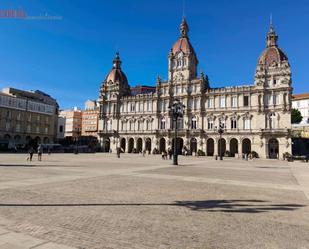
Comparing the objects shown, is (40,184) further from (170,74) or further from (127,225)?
(170,74)

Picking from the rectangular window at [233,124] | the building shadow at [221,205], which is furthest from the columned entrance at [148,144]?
the building shadow at [221,205]

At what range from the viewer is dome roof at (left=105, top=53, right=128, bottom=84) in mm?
79000

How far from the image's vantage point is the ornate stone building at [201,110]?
180 feet

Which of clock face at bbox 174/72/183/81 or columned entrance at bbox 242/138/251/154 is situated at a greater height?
clock face at bbox 174/72/183/81

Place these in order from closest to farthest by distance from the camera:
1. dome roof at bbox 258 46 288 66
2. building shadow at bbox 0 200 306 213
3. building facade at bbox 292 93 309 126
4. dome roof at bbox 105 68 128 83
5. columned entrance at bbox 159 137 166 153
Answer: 1. building shadow at bbox 0 200 306 213
2. dome roof at bbox 258 46 288 66
3. columned entrance at bbox 159 137 166 153
4. dome roof at bbox 105 68 128 83
5. building facade at bbox 292 93 309 126

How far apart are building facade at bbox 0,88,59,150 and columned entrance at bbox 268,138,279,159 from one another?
212ft

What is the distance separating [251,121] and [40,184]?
52.7 metres

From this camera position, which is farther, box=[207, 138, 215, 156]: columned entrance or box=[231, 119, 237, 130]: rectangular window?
box=[207, 138, 215, 156]: columned entrance

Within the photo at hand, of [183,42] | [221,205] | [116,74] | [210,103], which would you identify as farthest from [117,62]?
[221,205]

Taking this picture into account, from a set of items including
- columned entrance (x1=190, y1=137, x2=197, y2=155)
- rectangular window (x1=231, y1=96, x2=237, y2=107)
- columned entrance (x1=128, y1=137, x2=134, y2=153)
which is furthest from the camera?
columned entrance (x1=128, y1=137, x2=134, y2=153)

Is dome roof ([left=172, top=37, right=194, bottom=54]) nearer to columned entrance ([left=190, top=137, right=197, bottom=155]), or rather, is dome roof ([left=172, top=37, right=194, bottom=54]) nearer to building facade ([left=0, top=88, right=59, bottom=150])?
→ columned entrance ([left=190, top=137, right=197, bottom=155])

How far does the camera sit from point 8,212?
759cm

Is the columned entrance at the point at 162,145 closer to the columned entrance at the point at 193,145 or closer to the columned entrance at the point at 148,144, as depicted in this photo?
the columned entrance at the point at 148,144

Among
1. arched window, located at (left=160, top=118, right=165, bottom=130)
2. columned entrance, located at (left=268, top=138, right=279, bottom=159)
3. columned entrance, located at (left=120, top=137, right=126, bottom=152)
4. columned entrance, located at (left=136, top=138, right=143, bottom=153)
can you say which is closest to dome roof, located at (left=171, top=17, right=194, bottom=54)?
arched window, located at (left=160, top=118, right=165, bottom=130)
